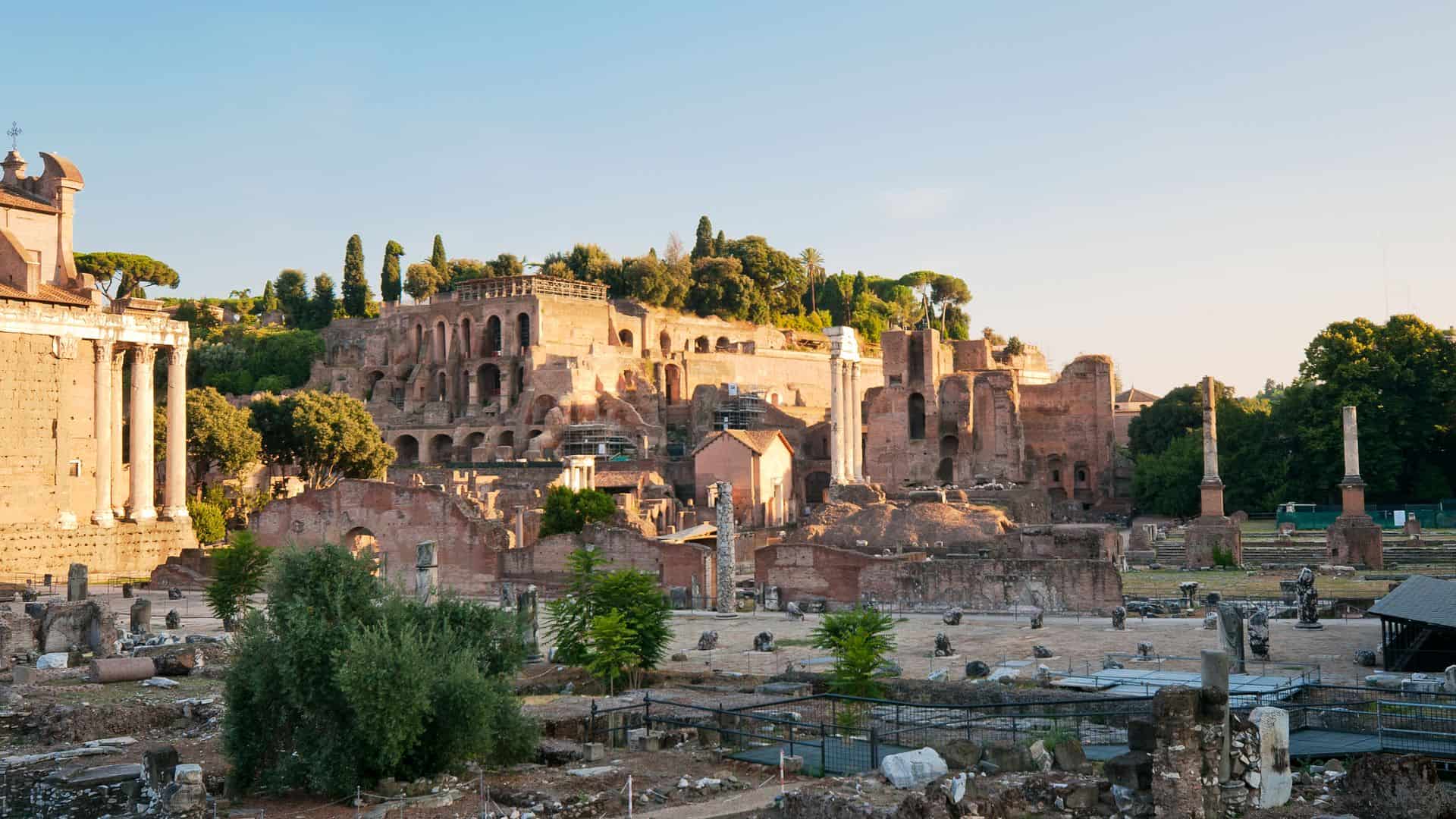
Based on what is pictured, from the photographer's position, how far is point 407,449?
71.7 meters

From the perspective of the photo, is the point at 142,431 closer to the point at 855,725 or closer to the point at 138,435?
the point at 138,435

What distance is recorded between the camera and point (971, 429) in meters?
67.8

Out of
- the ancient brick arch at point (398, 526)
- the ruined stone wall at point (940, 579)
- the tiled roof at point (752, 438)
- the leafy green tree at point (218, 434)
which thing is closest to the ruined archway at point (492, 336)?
the tiled roof at point (752, 438)

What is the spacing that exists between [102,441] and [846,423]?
28.8 m

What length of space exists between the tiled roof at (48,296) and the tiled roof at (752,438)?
2544 cm

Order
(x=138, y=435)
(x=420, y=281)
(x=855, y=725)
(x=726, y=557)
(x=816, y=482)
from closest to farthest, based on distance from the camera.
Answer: (x=855, y=725)
(x=726, y=557)
(x=138, y=435)
(x=816, y=482)
(x=420, y=281)

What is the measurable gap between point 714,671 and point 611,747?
5.72 meters

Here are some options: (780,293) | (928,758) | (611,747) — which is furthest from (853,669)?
(780,293)

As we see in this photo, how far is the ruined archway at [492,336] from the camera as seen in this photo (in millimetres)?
75125

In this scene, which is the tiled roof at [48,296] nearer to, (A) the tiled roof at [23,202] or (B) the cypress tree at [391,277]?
(A) the tiled roof at [23,202]

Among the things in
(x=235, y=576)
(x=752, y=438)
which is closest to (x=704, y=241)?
(x=752, y=438)

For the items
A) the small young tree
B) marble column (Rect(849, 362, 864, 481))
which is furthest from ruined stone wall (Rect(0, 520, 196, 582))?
marble column (Rect(849, 362, 864, 481))

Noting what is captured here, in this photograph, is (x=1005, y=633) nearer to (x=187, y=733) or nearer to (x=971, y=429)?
(x=187, y=733)

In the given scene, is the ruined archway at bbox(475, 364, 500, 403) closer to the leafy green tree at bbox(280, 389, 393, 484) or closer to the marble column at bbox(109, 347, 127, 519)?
the leafy green tree at bbox(280, 389, 393, 484)
